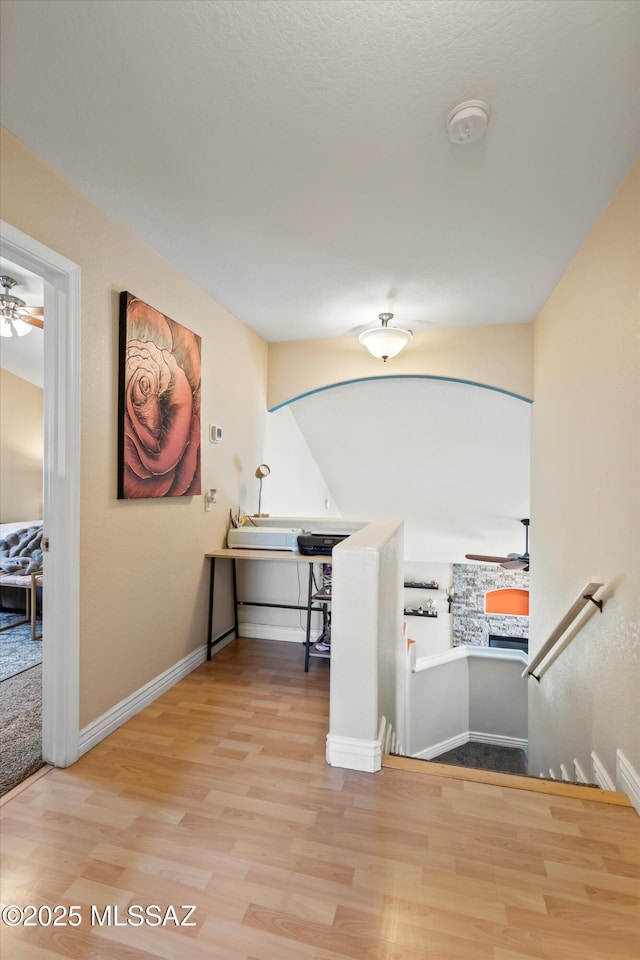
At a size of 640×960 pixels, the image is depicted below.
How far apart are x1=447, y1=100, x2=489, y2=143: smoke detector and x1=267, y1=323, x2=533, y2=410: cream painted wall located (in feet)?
6.40

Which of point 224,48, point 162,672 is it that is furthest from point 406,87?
point 162,672

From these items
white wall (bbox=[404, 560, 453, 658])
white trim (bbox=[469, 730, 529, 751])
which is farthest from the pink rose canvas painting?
white wall (bbox=[404, 560, 453, 658])

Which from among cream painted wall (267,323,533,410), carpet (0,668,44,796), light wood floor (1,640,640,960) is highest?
cream painted wall (267,323,533,410)

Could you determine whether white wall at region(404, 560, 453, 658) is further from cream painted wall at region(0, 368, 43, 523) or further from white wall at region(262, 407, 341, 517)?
cream painted wall at region(0, 368, 43, 523)

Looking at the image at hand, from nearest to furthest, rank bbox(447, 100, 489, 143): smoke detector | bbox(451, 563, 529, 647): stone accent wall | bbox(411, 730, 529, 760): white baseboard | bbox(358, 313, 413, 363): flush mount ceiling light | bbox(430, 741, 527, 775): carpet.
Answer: bbox(447, 100, 489, 143): smoke detector → bbox(358, 313, 413, 363): flush mount ceiling light → bbox(430, 741, 527, 775): carpet → bbox(411, 730, 529, 760): white baseboard → bbox(451, 563, 529, 647): stone accent wall

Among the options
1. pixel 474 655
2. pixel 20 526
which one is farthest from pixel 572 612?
pixel 20 526

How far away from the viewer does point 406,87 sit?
1.35 meters

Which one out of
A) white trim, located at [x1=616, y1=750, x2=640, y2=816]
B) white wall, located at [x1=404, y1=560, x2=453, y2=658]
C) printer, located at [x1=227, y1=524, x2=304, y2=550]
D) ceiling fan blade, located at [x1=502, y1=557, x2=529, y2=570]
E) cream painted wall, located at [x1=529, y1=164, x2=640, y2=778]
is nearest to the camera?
white trim, located at [x1=616, y1=750, x2=640, y2=816]

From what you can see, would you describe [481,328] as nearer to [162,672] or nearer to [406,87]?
[406,87]

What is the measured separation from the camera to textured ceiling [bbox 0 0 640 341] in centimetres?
117

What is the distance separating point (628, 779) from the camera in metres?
1.66

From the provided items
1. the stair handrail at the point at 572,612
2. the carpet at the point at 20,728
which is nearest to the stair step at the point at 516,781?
the stair handrail at the point at 572,612

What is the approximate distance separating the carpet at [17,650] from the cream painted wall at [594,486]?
3.33 metres

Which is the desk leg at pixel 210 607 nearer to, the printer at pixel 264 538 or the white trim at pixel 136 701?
the white trim at pixel 136 701
